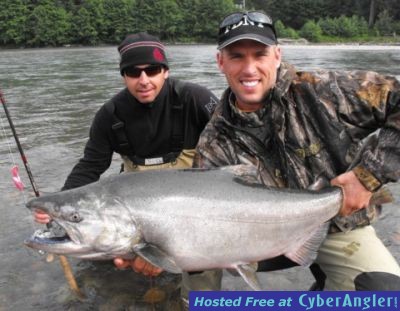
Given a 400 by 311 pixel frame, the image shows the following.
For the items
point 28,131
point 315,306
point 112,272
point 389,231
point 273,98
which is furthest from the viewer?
point 28,131

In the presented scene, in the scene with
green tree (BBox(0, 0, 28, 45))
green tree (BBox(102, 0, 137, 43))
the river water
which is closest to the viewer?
the river water

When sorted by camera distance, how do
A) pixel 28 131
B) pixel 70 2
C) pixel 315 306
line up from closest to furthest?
pixel 315 306 < pixel 28 131 < pixel 70 2

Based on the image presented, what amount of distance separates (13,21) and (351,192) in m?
77.2

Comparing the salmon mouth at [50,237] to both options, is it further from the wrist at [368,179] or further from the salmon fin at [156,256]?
the wrist at [368,179]

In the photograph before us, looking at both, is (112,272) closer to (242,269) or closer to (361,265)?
(242,269)

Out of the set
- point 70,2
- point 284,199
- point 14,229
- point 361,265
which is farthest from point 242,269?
point 70,2

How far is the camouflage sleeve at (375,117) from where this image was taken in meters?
2.83

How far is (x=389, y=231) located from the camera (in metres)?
5.02

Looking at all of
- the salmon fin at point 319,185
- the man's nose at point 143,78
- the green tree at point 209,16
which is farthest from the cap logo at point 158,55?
the green tree at point 209,16

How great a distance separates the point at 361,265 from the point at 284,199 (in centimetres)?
67

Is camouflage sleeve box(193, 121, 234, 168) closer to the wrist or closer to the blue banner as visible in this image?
the wrist

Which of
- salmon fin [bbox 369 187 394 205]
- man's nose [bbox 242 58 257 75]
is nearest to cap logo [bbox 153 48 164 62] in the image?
man's nose [bbox 242 58 257 75]

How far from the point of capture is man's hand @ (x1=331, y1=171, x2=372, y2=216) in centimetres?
283

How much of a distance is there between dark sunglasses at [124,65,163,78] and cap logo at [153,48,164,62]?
0.07 meters
